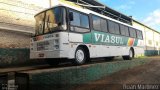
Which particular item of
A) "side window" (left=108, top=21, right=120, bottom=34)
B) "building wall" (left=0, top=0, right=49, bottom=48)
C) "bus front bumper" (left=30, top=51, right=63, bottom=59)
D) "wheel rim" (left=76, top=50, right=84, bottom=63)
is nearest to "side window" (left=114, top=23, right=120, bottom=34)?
"side window" (left=108, top=21, right=120, bottom=34)

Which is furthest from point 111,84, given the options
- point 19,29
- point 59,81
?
point 19,29

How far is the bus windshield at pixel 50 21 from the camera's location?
9.05 m

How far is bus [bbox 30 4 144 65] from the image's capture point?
A: 8.97 m

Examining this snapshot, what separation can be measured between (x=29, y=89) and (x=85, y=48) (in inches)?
197

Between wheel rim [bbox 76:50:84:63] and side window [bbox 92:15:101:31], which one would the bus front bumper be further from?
side window [bbox 92:15:101:31]

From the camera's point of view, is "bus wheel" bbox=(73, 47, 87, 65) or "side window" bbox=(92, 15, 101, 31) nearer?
"bus wheel" bbox=(73, 47, 87, 65)

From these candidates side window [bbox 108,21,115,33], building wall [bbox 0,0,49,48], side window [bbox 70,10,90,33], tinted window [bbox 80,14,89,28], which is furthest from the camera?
side window [bbox 108,21,115,33]

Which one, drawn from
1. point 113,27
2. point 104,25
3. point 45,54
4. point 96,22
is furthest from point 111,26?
point 45,54

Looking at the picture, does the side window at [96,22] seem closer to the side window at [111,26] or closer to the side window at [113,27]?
the side window at [111,26]

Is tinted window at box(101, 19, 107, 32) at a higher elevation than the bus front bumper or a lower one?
higher

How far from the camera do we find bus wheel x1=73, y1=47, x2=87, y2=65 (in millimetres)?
9724

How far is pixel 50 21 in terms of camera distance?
951 cm

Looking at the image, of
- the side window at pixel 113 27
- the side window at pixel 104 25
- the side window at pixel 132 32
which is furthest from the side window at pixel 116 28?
the side window at pixel 132 32

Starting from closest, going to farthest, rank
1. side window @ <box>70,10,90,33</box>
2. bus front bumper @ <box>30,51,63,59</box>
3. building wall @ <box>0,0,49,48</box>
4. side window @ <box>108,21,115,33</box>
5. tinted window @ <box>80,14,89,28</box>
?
1. bus front bumper @ <box>30,51,63,59</box>
2. side window @ <box>70,10,90,33</box>
3. tinted window @ <box>80,14,89,28</box>
4. building wall @ <box>0,0,49,48</box>
5. side window @ <box>108,21,115,33</box>
